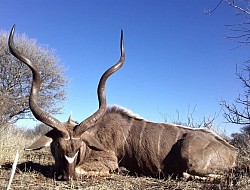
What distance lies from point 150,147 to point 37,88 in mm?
1575

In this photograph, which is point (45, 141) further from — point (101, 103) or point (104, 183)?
point (104, 183)

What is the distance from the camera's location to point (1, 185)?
2.92 m

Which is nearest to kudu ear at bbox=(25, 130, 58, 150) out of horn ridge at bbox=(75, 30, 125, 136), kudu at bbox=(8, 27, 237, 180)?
kudu at bbox=(8, 27, 237, 180)

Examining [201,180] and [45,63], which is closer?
[201,180]

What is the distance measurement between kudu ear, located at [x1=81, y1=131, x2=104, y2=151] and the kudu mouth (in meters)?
0.13

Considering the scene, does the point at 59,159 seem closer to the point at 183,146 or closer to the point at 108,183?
the point at 108,183

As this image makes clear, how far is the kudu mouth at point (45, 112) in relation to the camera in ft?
12.8

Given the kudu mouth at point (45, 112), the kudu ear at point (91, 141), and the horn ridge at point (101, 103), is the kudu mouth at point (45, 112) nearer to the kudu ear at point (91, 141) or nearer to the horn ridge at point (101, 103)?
the horn ridge at point (101, 103)

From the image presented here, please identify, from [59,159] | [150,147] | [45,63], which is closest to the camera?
[59,159]

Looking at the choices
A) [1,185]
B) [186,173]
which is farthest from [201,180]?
[1,185]

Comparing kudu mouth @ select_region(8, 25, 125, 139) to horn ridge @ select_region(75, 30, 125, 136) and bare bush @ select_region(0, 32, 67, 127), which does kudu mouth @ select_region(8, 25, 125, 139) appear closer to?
horn ridge @ select_region(75, 30, 125, 136)

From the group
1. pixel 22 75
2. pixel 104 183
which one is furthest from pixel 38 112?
pixel 22 75

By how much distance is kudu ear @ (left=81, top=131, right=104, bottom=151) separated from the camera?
13.5 ft

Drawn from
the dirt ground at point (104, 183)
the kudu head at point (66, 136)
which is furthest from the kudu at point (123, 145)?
the dirt ground at point (104, 183)
